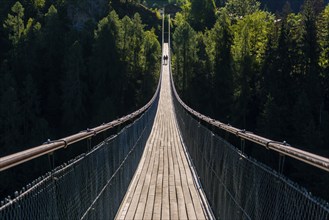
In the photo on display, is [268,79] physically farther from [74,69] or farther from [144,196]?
[144,196]

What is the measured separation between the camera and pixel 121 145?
6539mm

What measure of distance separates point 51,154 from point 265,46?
46.0 m

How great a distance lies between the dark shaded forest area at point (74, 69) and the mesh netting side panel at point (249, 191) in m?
43.4

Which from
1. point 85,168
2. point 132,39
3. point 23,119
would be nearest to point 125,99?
point 132,39

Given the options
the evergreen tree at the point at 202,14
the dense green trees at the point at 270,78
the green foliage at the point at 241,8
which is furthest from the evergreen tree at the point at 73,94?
the green foliage at the point at 241,8

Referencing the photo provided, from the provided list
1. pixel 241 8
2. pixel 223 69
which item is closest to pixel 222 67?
pixel 223 69

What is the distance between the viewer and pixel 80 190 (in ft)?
12.2

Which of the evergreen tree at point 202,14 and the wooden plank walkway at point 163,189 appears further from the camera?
the evergreen tree at point 202,14

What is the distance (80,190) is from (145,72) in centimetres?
5163

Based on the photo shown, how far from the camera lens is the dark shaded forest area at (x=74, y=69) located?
5106cm

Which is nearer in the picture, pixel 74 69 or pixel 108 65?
pixel 74 69

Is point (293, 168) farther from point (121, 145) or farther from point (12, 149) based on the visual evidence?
point (121, 145)

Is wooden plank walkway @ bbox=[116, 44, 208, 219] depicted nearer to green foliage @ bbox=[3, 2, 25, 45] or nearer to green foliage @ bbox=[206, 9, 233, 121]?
green foliage @ bbox=[206, 9, 233, 121]

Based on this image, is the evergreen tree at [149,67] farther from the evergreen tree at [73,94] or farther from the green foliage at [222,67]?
the evergreen tree at [73,94]
